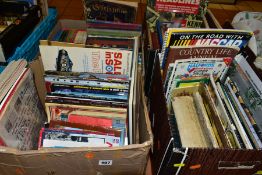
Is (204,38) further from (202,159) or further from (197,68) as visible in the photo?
(202,159)

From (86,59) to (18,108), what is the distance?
31cm

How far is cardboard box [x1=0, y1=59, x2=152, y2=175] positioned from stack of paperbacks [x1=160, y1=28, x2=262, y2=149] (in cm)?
19

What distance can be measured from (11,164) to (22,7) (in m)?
0.78

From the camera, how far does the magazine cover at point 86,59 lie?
88 cm

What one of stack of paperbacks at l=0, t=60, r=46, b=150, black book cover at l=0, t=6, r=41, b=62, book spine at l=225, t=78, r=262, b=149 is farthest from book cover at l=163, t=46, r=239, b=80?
black book cover at l=0, t=6, r=41, b=62

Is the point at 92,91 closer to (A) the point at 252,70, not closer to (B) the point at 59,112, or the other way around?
(B) the point at 59,112

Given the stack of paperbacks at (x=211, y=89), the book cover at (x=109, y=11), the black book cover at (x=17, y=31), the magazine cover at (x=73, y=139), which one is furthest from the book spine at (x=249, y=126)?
the black book cover at (x=17, y=31)

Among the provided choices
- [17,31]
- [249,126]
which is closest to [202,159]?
Result: [249,126]

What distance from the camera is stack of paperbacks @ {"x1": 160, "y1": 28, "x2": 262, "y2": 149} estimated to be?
0.74m

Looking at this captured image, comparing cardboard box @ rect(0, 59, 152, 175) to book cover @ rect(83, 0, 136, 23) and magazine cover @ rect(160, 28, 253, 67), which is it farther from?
book cover @ rect(83, 0, 136, 23)

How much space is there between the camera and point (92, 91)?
807 mm

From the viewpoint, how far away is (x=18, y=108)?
2.49 feet

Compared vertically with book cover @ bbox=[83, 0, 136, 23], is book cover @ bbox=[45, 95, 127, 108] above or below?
below

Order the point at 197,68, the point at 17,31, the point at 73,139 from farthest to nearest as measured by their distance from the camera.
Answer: the point at 17,31
the point at 197,68
the point at 73,139
